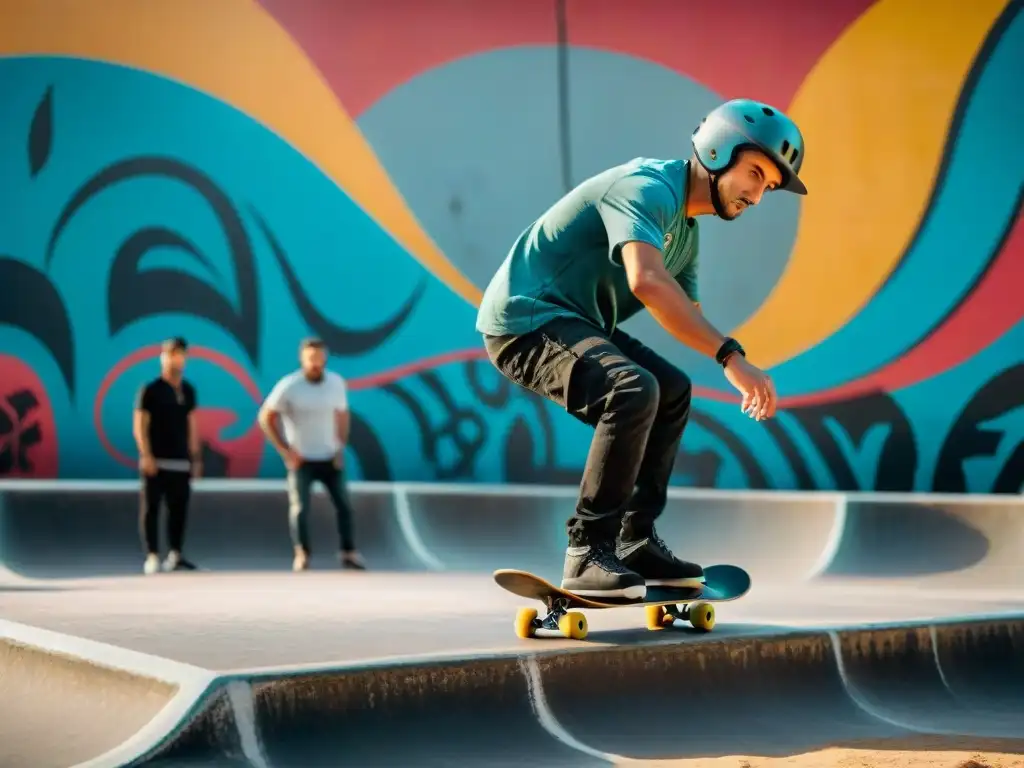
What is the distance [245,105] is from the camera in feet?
39.3

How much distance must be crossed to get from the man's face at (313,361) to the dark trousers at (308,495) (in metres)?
0.70

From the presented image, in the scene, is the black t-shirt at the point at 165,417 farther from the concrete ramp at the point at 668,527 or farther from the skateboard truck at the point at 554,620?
the skateboard truck at the point at 554,620

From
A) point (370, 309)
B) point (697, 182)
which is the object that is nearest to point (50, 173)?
point (370, 309)

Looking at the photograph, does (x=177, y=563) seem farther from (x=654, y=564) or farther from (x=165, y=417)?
(x=654, y=564)

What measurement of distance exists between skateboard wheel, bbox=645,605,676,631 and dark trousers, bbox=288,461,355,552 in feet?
17.0

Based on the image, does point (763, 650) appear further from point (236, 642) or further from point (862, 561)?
point (862, 561)

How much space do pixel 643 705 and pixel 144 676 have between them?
5.42ft

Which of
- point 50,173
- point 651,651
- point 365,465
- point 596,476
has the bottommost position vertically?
point 651,651

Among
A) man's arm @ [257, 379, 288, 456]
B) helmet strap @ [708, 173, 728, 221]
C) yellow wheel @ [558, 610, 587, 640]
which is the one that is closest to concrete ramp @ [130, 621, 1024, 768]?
yellow wheel @ [558, 610, 587, 640]

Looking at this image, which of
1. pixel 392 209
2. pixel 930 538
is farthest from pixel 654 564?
pixel 392 209

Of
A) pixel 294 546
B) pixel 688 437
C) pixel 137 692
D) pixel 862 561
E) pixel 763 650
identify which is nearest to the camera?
pixel 137 692

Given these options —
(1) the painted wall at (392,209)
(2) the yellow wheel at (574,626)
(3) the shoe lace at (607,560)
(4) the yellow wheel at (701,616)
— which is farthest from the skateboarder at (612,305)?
(1) the painted wall at (392,209)

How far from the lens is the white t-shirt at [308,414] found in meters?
9.94

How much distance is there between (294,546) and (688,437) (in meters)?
3.61
